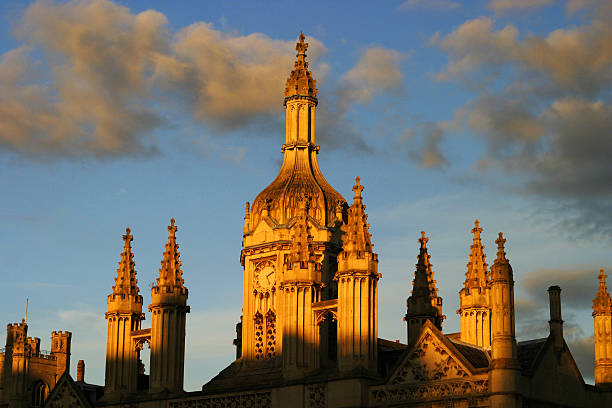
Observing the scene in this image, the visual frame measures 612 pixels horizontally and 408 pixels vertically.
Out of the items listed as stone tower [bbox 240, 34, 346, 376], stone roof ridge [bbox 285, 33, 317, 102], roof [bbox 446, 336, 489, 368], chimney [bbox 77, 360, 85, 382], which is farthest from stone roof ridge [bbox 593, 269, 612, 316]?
chimney [bbox 77, 360, 85, 382]

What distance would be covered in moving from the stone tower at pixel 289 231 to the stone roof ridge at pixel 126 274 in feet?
17.8

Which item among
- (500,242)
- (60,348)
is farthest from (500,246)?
(60,348)

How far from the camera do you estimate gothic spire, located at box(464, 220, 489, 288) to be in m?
61.3

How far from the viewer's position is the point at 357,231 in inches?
2154

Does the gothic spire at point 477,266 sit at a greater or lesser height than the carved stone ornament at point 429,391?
greater

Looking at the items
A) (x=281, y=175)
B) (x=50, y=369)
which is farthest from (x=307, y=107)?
(x=50, y=369)

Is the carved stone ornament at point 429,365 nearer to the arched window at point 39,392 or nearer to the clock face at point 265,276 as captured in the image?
the clock face at point 265,276

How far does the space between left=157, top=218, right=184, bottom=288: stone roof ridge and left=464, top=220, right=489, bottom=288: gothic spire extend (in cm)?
1365

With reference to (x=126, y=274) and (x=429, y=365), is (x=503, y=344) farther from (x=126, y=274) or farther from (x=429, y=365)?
(x=126, y=274)

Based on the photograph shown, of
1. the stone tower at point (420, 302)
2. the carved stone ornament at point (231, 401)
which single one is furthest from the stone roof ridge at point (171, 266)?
the stone tower at point (420, 302)

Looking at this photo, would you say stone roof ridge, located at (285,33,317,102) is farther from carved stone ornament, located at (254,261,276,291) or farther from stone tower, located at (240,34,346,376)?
carved stone ornament, located at (254,261,276,291)

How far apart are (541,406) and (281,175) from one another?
776 inches

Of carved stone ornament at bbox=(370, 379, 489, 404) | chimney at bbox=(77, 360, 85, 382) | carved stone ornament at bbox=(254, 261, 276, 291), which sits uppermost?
carved stone ornament at bbox=(254, 261, 276, 291)

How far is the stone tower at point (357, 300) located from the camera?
53.1m
